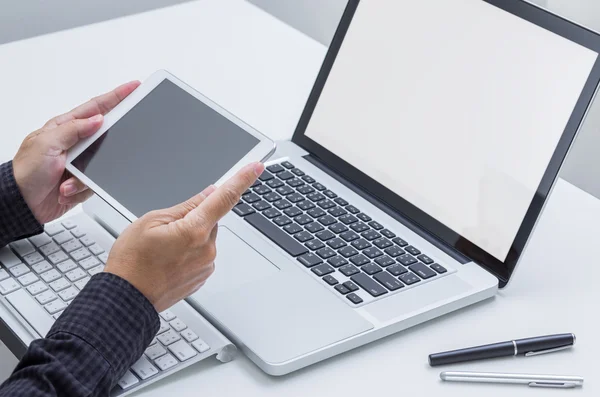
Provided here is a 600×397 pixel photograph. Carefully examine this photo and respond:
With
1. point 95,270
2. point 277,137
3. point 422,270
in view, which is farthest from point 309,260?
point 277,137

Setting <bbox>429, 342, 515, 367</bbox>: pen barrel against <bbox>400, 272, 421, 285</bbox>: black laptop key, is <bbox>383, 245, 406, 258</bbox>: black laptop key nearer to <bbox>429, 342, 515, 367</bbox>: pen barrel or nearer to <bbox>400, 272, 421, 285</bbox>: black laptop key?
<bbox>400, 272, 421, 285</bbox>: black laptop key

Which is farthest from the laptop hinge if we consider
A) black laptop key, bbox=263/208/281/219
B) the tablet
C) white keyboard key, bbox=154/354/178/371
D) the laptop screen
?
white keyboard key, bbox=154/354/178/371

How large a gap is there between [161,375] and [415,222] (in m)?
0.38

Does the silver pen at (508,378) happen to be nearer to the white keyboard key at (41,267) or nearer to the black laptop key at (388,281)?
the black laptop key at (388,281)

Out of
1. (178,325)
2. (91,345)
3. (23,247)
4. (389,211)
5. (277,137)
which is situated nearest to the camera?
(91,345)

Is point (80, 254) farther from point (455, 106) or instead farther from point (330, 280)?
point (455, 106)

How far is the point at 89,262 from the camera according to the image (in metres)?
0.92

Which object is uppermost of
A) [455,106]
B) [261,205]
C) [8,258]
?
[455,106]

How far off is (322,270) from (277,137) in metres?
0.37

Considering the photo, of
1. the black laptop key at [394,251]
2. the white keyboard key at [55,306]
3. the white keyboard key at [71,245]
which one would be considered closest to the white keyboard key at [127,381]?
the white keyboard key at [55,306]

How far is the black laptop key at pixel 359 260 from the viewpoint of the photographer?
3.06 ft

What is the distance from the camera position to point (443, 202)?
996mm

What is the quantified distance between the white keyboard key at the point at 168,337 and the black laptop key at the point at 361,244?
0.24 meters

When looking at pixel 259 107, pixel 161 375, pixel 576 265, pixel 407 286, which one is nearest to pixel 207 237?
pixel 161 375
